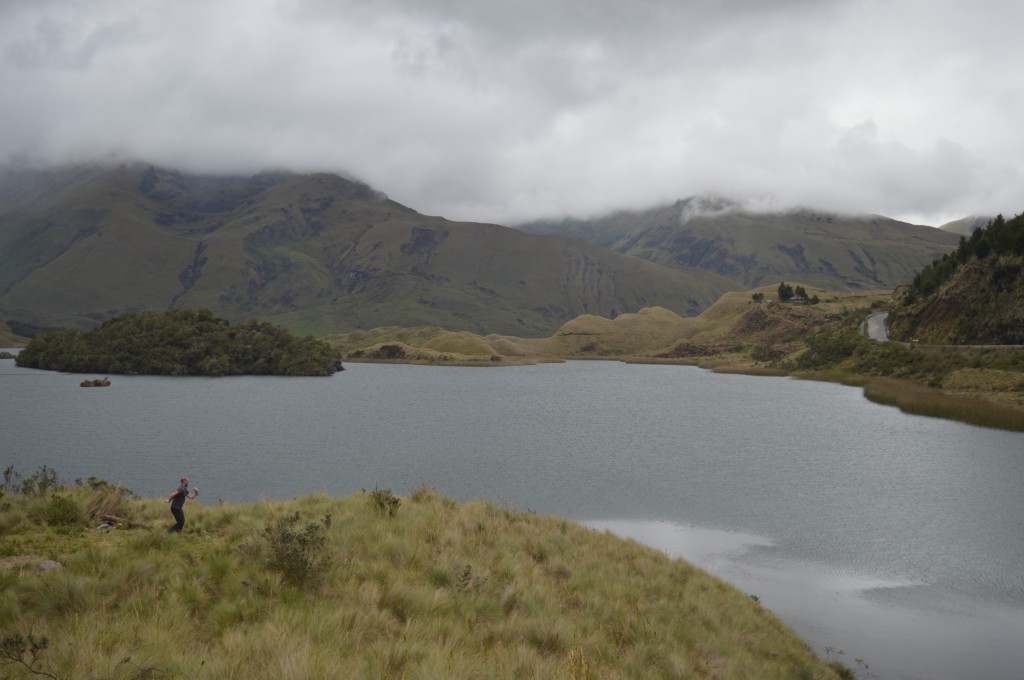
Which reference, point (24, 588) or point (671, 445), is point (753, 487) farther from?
point (24, 588)

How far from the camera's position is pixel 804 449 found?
48469 mm

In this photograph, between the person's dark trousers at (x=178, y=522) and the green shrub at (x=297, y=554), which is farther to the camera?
the person's dark trousers at (x=178, y=522)

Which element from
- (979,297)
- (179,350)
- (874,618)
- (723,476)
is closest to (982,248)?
(979,297)

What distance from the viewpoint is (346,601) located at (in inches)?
450

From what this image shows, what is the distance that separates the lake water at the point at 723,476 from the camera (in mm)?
19984

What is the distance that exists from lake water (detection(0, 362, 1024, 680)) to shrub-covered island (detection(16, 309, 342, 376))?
203 ft

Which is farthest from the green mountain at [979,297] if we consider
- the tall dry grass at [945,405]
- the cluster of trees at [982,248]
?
the tall dry grass at [945,405]

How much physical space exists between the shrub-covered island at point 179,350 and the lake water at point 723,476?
203 feet

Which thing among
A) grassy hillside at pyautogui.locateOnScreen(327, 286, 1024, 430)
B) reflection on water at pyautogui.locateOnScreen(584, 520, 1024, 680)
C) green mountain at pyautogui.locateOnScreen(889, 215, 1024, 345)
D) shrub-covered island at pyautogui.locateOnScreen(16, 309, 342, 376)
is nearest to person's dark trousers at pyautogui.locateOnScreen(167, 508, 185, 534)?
reflection on water at pyautogui.locateOnScreen(584, 520, 1024, 680)

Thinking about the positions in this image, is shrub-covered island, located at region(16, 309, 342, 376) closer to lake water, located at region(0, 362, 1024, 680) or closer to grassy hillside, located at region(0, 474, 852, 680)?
lake water, located at region(0, 362, 1024, 680)

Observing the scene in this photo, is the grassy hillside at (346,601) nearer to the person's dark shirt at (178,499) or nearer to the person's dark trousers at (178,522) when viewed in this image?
the person's dark trousers at (178,522)

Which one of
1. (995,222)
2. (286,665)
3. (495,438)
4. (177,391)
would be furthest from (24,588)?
(995,222)

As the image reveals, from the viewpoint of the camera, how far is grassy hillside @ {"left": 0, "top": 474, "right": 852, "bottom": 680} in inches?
347

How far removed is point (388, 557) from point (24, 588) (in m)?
6.64
